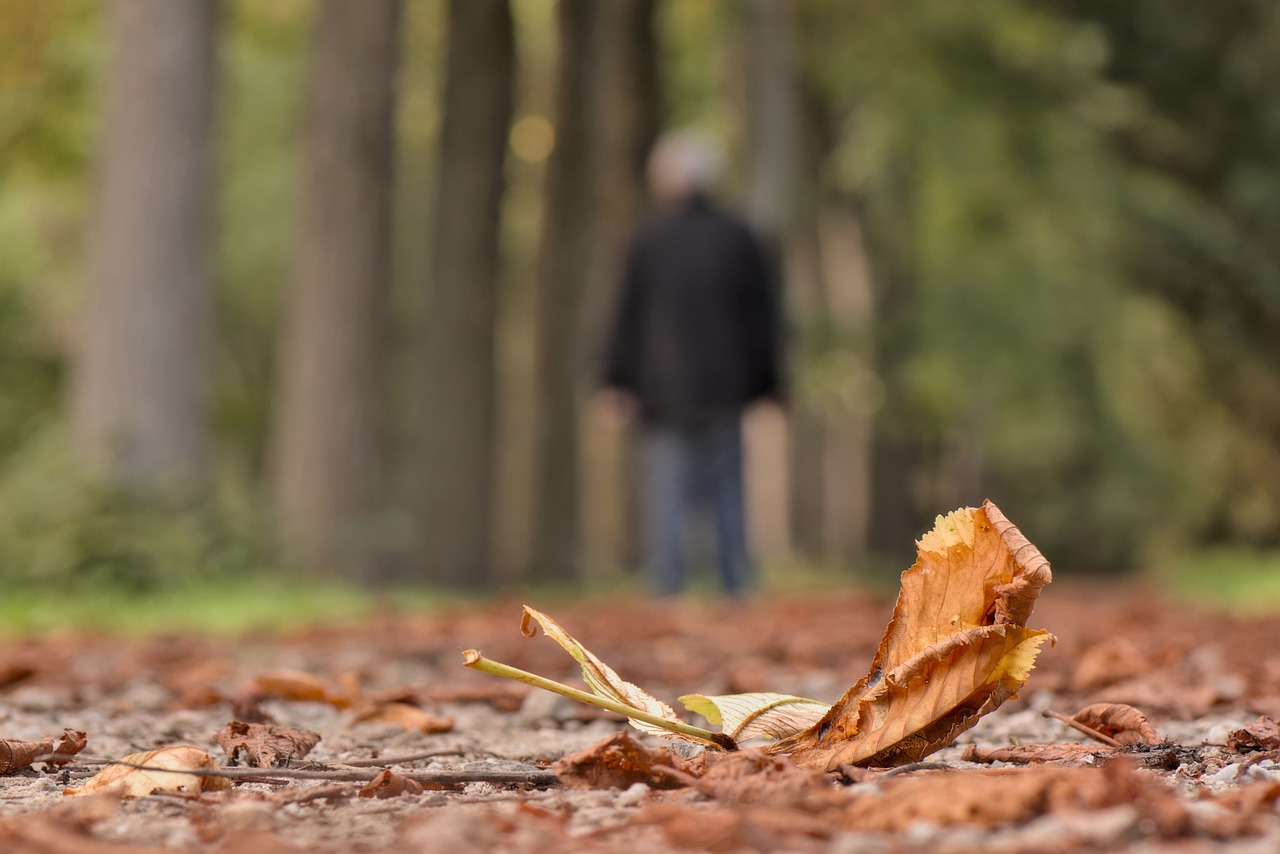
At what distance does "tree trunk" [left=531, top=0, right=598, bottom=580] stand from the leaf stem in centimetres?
1386

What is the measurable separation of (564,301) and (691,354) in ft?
25.9

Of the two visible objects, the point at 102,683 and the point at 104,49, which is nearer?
the point at 102,683

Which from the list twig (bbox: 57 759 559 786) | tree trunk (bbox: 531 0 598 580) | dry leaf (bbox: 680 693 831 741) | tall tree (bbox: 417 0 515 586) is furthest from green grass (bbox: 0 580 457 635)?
tree trunk (bbox: 531 0 598 580)

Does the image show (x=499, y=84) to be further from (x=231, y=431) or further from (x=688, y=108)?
(x=231, y=431)

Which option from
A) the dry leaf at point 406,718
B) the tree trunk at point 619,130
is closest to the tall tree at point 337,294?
the tree trunk at point 619,130

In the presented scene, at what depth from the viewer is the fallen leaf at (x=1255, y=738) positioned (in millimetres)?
2510

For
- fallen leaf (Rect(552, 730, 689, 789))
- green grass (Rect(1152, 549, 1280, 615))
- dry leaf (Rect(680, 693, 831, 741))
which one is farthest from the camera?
green grass (Rect(1152, 549, 1280, 615))

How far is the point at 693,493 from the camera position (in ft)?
28.0

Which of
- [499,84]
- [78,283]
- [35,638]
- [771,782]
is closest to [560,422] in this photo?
[499,84]

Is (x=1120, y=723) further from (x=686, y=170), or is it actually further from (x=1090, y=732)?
(x=686, y=170)

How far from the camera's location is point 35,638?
597 centimetres

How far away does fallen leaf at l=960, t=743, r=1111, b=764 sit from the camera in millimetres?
2375

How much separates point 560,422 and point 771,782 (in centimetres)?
1441

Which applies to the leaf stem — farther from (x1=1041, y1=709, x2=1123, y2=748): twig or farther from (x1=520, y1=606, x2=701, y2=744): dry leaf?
(x1=1041, y1=709, x2=1123, y2=748): twig
